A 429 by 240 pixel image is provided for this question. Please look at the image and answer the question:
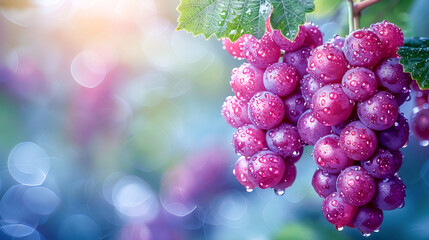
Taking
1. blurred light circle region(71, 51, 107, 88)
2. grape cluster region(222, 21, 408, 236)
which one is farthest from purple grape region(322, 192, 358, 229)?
blurred light circle region(71, 51, 107, 88)

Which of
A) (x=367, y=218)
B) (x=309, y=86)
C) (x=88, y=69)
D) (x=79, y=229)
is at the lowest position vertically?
(x=367, y=218)

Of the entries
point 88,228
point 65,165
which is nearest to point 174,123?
point 65,165

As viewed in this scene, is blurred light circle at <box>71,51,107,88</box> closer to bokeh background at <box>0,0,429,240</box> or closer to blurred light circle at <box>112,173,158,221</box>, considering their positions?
bokeh background at <box>0,0,429,240</box>

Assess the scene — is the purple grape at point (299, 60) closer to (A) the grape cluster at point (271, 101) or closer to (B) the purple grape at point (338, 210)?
(A) the grape cluster at point (271, 101)

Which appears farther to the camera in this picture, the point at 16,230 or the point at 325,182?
the point at 16,230

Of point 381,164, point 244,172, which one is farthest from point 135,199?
point 381,164

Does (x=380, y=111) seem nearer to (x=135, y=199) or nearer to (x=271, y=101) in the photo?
(x=271, y=101)
